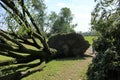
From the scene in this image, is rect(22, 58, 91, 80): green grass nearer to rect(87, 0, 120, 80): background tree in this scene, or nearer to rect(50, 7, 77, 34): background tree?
rect(87, 0, 120, 80): background tree

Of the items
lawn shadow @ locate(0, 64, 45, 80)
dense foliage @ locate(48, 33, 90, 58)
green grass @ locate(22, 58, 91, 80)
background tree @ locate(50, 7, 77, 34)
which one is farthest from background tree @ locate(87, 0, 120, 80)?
background tree @ locate(50, 7, 77, 34)

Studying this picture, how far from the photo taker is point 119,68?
1141 cm

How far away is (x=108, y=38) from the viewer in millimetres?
13656

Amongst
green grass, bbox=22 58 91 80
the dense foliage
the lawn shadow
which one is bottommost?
green grass, bbox=22 58 91 80

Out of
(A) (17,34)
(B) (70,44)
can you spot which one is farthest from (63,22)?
(A) (17,34)

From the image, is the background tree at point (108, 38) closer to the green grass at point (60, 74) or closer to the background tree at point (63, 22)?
the green grass at point (60, 74)

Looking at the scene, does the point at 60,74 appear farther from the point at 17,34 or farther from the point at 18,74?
the point at 17,34

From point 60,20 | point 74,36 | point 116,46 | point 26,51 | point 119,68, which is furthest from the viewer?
point 60,20

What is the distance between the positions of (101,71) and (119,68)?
84 centimetres

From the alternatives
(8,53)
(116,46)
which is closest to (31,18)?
(8,53)

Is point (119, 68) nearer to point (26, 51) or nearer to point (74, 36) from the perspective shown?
point (26, 51)

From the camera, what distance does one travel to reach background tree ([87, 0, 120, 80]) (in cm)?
1171

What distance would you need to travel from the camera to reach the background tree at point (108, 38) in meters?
11.7

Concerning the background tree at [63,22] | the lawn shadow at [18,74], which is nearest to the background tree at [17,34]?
the lawn shadow at [18,74]
